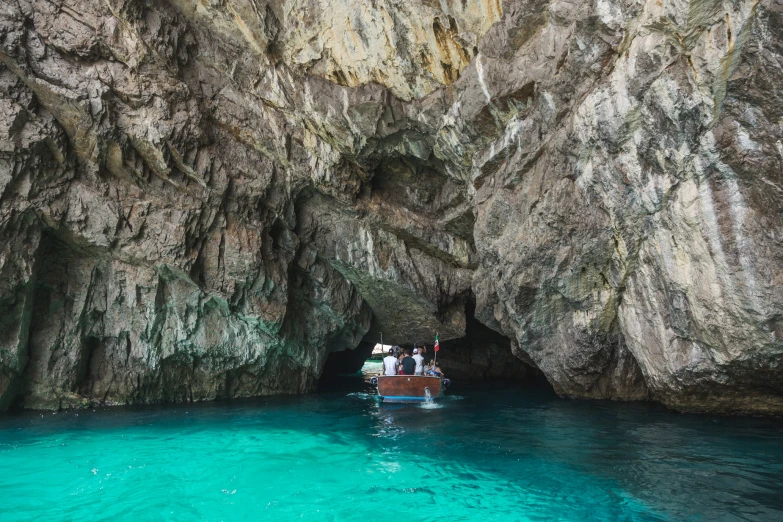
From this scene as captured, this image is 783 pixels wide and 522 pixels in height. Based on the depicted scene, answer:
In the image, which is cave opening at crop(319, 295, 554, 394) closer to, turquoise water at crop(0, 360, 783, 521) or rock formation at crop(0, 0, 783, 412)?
rock formation at crop(0, 0, 783, 412)

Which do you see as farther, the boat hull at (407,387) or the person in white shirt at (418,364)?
the person in white shirt at (418,364)

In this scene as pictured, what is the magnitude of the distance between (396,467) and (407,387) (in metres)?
7.69

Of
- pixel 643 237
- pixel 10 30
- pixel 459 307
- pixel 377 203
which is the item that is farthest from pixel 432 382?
pixel 10 30

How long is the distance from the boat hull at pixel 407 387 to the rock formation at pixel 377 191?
3049mm

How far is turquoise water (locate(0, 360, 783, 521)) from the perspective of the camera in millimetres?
6715

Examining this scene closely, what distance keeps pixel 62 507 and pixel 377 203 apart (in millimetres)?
13127

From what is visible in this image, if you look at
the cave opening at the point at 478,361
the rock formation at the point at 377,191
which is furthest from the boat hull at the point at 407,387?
the cave opening at the point at 478,361

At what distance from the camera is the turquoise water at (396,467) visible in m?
6.71

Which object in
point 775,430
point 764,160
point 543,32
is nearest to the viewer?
point 764,160

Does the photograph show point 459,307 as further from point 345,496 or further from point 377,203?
point 345,496

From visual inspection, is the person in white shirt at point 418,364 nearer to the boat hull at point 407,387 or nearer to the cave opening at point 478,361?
the boat hull at point 407,387

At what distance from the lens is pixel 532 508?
6672 mm

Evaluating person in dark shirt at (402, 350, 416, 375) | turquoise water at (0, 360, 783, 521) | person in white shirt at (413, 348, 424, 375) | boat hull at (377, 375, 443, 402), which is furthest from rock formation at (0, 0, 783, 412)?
boat hull at (377, 375, 443, 402)

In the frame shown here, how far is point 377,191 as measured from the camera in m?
18.6
